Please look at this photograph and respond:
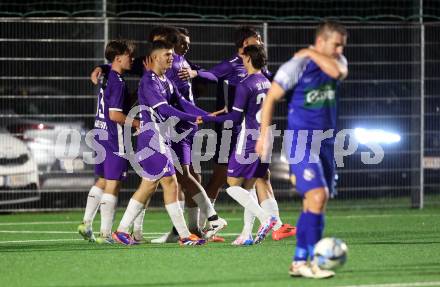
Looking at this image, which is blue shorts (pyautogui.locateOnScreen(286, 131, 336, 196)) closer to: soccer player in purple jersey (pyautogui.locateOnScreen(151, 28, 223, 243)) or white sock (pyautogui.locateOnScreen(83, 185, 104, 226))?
soccer player in purple jersey (pyautogui.locateOnScreen(151, 28, 223, 243))

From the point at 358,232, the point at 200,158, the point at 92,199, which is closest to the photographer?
the point at 92,199

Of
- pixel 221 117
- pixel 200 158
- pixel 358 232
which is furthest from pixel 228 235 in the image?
pixel 200 158

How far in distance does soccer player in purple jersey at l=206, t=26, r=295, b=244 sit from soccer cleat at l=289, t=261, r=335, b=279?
123 inches

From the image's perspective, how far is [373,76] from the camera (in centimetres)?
1758

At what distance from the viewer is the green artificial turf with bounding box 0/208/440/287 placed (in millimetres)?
8602

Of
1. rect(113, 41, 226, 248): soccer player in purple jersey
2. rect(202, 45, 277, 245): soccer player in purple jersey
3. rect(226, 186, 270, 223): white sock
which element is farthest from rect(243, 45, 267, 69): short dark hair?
rect(226, 186, 270, 223): white sock

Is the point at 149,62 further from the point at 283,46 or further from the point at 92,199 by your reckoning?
the point at 283,46

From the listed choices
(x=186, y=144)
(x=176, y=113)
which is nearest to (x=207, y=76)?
(x=186, y=144)

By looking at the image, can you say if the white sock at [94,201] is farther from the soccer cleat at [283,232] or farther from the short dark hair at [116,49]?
the soccer cleat at [283,232]

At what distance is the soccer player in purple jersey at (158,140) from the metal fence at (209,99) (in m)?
5.12

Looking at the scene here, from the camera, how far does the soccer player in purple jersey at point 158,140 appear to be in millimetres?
11227

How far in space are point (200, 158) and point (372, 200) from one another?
9.55ft

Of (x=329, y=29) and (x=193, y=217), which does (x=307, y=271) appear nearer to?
(x=329, y=29)

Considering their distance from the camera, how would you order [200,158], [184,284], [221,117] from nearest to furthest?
[184,284], [221,117], [200,158]
